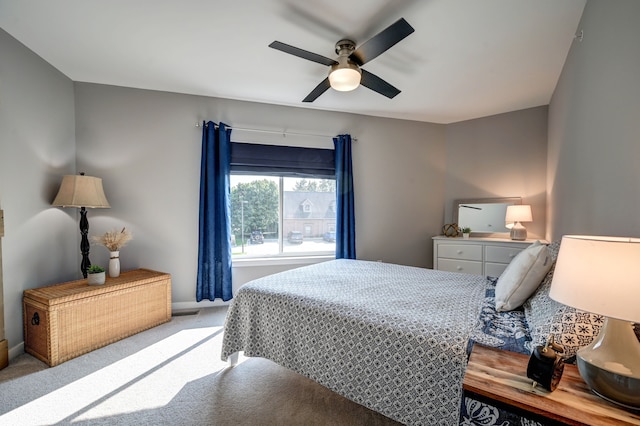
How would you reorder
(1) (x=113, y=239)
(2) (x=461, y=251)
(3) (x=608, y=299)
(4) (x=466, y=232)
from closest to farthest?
(3) (x=608, y=299)
(1) (x=113, y=239)
(2) (x=461, y=251)
(4) (x=466, y=232)

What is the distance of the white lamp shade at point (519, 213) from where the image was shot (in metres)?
3.30

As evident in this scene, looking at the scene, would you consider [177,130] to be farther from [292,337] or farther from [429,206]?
[429,206]

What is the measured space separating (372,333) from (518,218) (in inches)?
113

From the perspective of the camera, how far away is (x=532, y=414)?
837mm

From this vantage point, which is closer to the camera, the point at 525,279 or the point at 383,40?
the point at 525,279

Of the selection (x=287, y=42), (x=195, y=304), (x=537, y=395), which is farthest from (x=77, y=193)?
(x=537, y=395)

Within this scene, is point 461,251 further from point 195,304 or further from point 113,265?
point 113,265

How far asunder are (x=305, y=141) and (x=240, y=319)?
2.37 metres

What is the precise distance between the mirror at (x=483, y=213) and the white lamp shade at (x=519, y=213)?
234 millimetres

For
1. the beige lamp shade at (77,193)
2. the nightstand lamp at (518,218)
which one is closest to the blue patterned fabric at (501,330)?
the nightstand lamp at (518,218)

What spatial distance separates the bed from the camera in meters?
1.21

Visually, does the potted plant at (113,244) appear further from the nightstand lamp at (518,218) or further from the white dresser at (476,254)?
the nightstand lamp at (518,218)

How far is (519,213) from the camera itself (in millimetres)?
3316

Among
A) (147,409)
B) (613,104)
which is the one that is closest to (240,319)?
(147,409)
